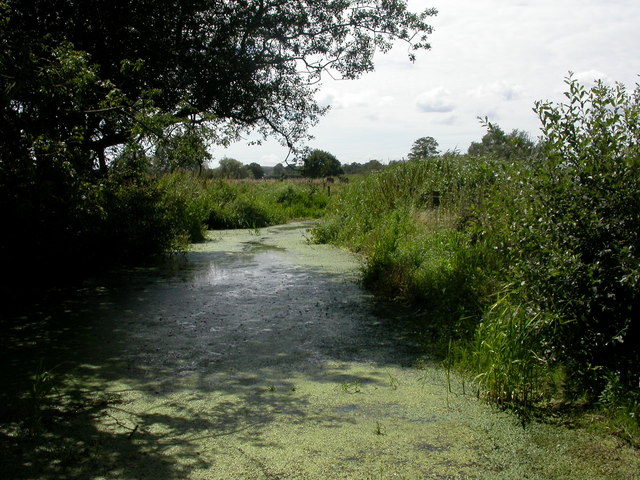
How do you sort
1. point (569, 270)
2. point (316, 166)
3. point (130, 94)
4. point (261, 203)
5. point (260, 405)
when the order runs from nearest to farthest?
point (569, 270) → point (260, 405) → point (130, 94) → point (261, 203) → point (316, 166)

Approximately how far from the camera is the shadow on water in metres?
2.62

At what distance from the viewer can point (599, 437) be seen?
2686 mm

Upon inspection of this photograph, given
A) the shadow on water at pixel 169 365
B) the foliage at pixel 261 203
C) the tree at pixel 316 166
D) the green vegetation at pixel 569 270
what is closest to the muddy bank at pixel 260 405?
the shadow on water at pixel 169 365

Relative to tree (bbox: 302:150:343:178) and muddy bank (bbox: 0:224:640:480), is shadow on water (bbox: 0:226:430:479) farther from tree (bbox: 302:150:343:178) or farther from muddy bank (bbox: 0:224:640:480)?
tree (bbox: 302:150:343:178)

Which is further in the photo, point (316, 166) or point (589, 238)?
point (316, 166)

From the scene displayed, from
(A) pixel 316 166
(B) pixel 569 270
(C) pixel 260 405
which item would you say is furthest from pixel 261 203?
(B) pixel 569 270

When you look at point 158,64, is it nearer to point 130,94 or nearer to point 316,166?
point 130,94

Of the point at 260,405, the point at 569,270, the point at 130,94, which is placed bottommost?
the point at 260,405

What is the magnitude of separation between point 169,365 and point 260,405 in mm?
960

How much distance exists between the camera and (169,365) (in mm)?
3805

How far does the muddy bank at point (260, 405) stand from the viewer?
248 cm

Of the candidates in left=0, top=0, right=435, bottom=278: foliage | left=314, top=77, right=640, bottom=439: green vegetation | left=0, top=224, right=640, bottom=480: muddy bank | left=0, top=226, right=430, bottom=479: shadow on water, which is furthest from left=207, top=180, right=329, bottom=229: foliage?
left=314, top=77, right=640, bottom=439: green vegetation

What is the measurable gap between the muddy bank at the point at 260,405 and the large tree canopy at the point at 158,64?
154 cm

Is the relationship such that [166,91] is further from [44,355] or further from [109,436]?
[109,436]
